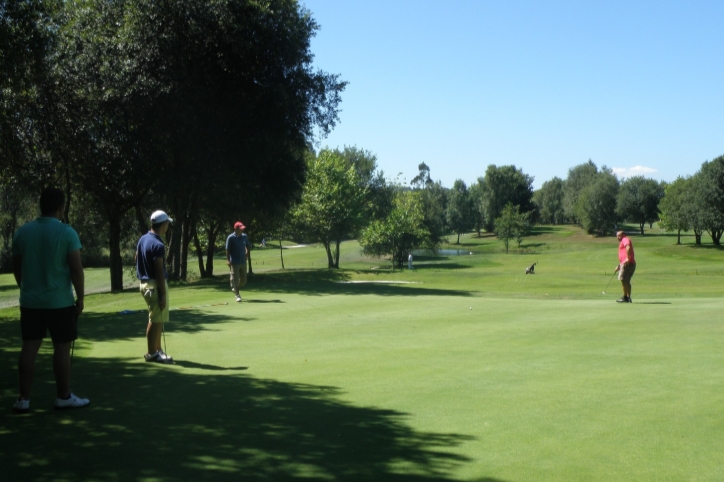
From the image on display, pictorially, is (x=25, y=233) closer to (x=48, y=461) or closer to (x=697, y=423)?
(x=48, y=461)

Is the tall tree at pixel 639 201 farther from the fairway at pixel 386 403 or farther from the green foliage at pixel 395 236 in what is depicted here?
the fairway at pixel 386 403

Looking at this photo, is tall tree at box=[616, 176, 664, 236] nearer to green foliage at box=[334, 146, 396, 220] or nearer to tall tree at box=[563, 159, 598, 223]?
tall tree at box=[563, 159, 598, 223]

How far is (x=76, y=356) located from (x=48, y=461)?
235 inches

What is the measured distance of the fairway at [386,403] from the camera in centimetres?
569

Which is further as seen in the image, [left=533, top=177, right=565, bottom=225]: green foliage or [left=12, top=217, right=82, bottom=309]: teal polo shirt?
[left=533, top=177, right=565, bottom=225]: green foliage

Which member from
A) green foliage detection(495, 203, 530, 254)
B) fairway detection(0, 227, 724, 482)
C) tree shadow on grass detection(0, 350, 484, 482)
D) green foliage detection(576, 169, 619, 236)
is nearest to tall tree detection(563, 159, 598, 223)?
green foliage detection(576, 169, 619, 236)

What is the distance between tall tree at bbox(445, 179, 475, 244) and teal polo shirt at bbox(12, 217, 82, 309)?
125576 millimetres

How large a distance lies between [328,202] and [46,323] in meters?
56.5

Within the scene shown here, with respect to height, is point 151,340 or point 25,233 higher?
point 25,233

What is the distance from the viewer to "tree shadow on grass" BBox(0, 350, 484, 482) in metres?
5.48

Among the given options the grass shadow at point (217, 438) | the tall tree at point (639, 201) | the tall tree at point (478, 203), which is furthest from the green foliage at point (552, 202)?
the grass shadow at point (217, 438)

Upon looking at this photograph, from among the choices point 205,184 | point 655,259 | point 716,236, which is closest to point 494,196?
point 716,236

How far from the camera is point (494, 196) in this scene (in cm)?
13838

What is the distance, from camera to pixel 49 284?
761 centimetres
